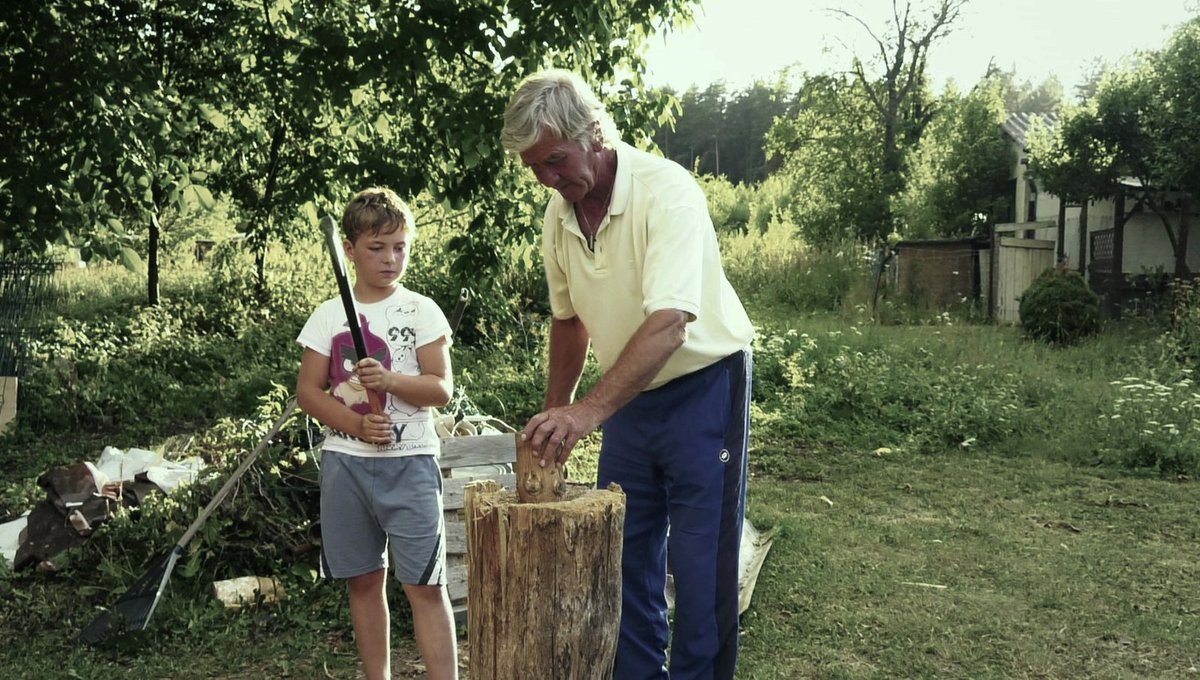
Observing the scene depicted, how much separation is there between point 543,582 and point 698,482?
1.85ft

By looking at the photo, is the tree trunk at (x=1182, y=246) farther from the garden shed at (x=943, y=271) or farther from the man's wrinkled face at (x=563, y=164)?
the man's wrinkled face at (x=563, y=164)

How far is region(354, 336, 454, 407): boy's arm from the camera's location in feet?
10.1

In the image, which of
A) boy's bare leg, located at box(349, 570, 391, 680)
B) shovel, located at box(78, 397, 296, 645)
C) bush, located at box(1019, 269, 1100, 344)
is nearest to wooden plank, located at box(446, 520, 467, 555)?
shovel, located at box(78, 397, 296, 645)

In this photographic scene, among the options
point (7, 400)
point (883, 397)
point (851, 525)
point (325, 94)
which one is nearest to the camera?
point (851, 525)

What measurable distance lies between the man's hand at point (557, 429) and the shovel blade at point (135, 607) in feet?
8.54

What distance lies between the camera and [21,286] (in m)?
9.03

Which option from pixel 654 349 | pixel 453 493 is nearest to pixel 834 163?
pixel 453 493

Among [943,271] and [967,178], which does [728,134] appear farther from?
[943,271]

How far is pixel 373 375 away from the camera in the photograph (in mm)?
3061

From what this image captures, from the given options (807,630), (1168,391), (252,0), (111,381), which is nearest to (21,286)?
(111,381)

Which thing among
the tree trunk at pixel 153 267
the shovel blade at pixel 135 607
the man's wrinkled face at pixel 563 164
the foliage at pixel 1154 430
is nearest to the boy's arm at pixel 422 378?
the man's wrinkled face at pixel 563 164

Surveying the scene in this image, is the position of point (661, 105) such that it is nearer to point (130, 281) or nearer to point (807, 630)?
point (807, 630)

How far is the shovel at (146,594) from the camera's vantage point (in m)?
4.30

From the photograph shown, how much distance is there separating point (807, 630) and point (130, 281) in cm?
1463
